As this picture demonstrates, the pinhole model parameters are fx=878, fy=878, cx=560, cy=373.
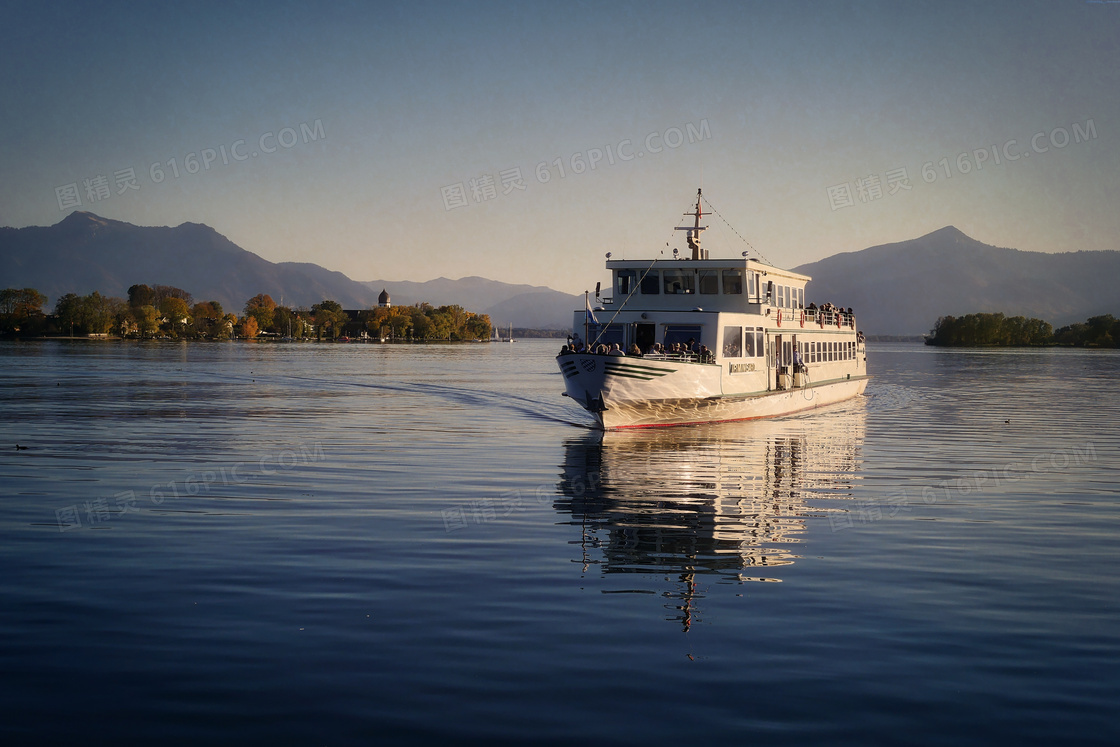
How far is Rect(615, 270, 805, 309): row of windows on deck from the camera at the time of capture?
43.9 m

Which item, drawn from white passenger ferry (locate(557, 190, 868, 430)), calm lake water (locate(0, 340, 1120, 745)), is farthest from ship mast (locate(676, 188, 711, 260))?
calm lake water (locate(0, 340, 1120, 745))

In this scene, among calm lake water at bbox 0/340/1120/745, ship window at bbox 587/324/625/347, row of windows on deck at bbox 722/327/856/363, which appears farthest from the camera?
row of windows on deck at bbox 722/327/856/363

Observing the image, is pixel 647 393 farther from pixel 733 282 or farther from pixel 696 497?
pixel 696 497

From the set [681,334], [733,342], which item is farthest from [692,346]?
[733,342]

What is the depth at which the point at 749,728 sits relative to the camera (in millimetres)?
8219

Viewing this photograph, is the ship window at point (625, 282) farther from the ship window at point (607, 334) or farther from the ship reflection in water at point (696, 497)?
the ship reflection in water at point (696, 497)

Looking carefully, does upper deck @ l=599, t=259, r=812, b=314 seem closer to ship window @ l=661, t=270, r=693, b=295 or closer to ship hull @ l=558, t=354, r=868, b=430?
ship window @ l=661, t=270, r=693, b=295

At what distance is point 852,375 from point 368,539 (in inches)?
2108

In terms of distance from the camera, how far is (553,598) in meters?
12.4

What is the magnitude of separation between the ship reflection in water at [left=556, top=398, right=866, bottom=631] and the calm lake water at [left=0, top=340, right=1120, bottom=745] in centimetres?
13

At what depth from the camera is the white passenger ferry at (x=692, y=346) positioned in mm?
37062

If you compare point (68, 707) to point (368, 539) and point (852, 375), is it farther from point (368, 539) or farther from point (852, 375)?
point (852, 375)

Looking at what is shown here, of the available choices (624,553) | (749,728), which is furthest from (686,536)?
(749,728)

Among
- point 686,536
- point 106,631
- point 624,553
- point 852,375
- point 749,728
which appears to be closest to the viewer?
point 749,728
